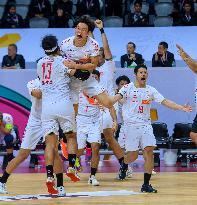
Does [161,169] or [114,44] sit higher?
[114,44]

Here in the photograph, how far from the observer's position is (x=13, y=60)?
18578 millimetres

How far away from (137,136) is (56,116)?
2457 millimetres

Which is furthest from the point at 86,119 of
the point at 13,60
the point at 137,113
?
A: the point at 13,60

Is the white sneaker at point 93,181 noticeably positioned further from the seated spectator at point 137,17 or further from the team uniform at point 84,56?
the seated spectator at point 137,17

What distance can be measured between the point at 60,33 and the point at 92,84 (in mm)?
7747

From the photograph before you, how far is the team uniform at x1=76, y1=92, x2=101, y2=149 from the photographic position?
14.5 metres

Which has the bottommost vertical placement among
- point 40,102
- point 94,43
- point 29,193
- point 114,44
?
point 29,193

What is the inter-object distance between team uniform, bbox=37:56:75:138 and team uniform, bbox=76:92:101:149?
3.08 meters

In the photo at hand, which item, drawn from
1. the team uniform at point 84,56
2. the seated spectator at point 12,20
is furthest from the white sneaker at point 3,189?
the seated spectator at point 12,20

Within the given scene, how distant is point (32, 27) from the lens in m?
20.5

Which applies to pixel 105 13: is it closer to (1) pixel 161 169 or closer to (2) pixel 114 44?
(2) pixel 114 44

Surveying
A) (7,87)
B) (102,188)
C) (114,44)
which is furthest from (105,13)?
(102,188)

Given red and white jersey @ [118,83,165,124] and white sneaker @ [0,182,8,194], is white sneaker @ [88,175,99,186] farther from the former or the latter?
white sneaker @ [0,182,8,194]

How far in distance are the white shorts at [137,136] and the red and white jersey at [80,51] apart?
1.83 m
